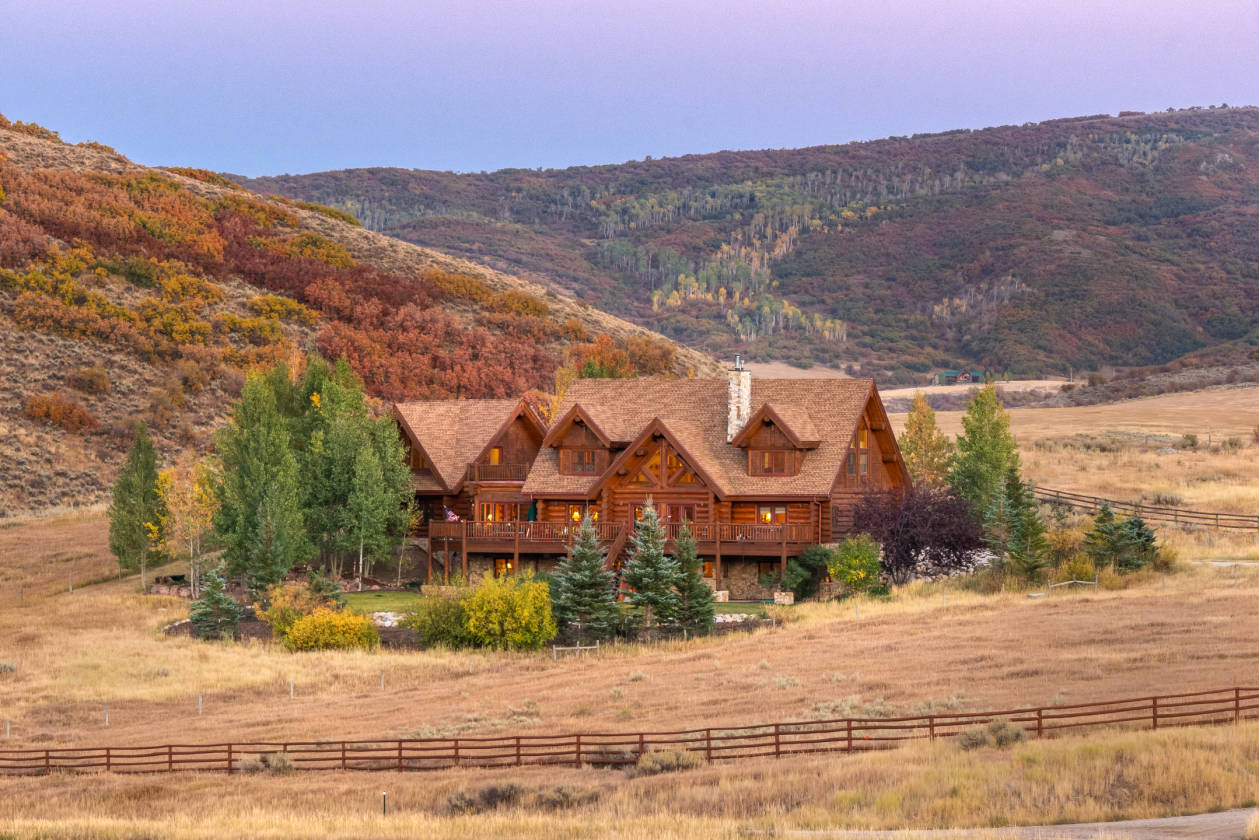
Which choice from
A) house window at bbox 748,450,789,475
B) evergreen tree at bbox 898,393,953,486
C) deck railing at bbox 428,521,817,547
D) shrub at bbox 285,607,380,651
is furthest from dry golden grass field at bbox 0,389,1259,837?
evergreen tree at bbox 898,393,953,486

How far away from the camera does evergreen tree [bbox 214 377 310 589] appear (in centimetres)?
5012

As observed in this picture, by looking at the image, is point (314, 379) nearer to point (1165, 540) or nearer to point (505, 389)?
point (1165, 540)

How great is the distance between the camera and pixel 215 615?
4650 centimetres

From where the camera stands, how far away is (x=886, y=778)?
84.6 feet

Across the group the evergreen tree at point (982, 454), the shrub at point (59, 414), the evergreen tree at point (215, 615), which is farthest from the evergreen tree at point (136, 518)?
the shrub at point (59, 414)

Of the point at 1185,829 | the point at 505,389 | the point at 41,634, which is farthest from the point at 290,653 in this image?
the point at 505,389

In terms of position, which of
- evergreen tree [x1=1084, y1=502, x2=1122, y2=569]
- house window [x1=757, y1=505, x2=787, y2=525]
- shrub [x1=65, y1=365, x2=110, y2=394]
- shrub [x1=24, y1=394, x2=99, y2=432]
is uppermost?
A: shrub [x1=65, y1=365, x2=110, y2=394]

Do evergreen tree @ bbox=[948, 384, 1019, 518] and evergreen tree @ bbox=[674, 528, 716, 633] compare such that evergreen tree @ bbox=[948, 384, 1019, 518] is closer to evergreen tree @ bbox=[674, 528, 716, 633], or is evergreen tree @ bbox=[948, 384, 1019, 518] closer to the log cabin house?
the log cabin house

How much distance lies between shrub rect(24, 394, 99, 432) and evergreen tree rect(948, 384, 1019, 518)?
2195 inches

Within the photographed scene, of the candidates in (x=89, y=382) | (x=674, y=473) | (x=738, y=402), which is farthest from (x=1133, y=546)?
(x=89, y=382)

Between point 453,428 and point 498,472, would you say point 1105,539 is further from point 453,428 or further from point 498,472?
point 453,428

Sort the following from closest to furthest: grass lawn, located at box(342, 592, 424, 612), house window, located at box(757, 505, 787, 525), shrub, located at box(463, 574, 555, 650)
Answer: shrub, located at box(463, 574, 555, 650) < grass lawn, located at box(342, 592, 424, 612) < house window, located at box(757, 505, 787, 525)

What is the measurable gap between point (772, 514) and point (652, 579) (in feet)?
30.1

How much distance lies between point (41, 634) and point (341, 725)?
17852 mm
